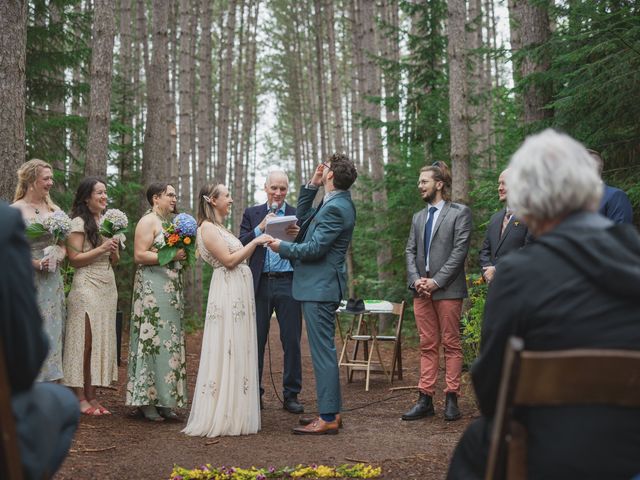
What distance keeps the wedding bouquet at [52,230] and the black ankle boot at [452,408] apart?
381cm

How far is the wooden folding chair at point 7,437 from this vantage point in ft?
6.88

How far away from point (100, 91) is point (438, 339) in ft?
18.5

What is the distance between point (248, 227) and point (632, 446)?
18.9 ft

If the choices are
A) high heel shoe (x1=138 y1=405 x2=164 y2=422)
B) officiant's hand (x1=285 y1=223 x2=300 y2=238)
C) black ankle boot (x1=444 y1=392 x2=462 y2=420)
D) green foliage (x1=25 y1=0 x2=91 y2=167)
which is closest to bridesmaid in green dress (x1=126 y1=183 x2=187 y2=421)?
high heel shoe (x1=138 y1=405 x2=164 y2=422)

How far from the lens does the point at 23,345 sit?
218 cm

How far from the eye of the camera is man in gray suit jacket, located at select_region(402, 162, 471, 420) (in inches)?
254

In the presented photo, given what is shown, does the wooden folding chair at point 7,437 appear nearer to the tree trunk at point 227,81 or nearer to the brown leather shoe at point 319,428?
the brown leather shoe at point 319,428

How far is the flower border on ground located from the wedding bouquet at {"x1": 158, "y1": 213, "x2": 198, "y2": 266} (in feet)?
7.72

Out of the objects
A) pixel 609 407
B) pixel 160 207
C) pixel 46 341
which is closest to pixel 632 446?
pixel 609 407

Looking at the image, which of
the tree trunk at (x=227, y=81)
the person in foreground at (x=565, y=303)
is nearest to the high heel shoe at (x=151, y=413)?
the person in foreground at (x=565, y=303)

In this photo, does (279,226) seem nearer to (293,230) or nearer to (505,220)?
(293,230)

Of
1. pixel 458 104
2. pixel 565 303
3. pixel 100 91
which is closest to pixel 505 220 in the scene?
pixel 458 104

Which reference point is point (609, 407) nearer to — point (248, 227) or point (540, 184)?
point (540, 184)

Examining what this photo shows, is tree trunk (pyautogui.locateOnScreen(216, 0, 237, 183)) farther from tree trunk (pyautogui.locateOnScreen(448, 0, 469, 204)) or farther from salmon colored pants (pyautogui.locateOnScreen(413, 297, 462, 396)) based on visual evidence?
salmon colored pants (pyautogui.locateOnScreen(413, 297, 462, 396))
